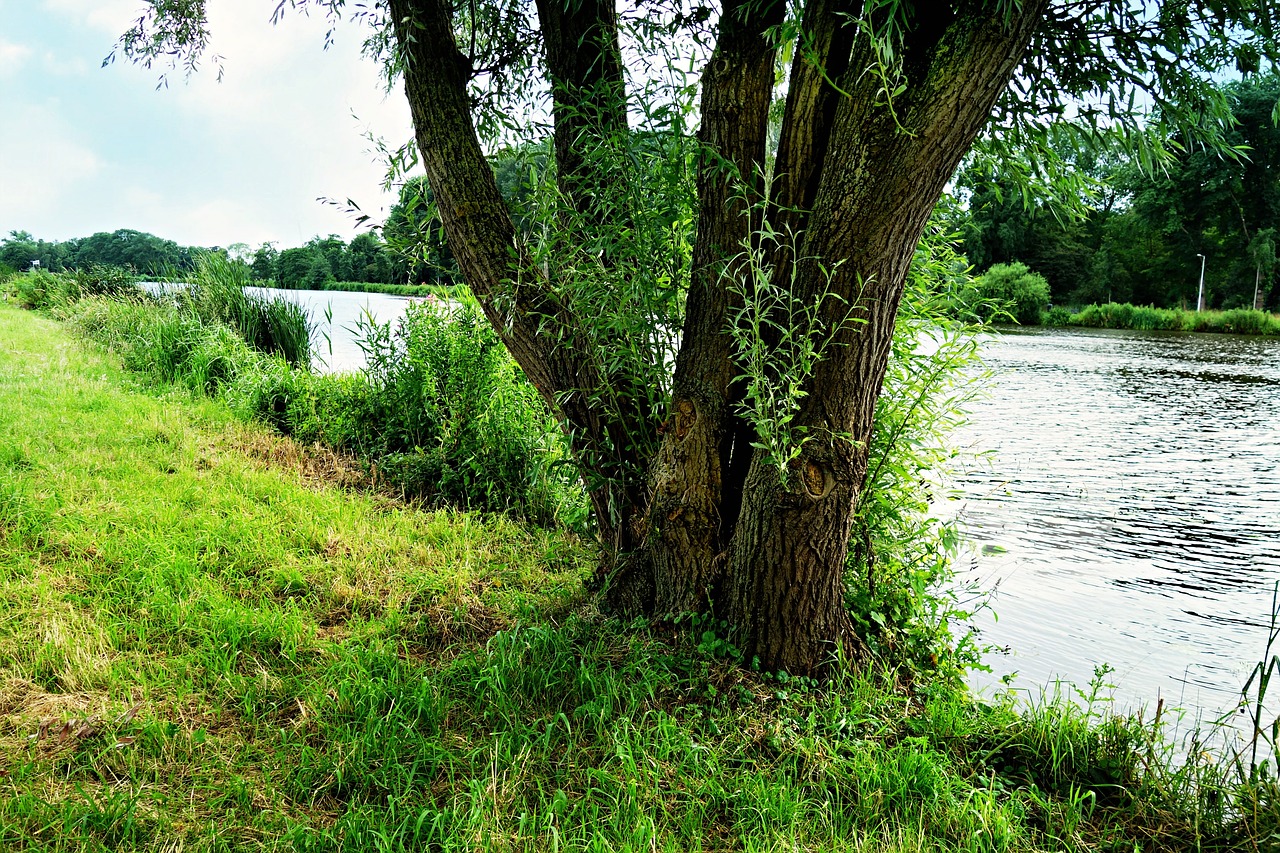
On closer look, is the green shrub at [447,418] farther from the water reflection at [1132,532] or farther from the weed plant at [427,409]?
the water reflection at [1132,532]

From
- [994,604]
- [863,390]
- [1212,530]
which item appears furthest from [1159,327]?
[863,390]

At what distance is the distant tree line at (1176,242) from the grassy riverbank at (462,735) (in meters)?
30.7

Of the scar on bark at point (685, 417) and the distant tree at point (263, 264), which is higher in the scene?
the distant tree at point (263, 264)

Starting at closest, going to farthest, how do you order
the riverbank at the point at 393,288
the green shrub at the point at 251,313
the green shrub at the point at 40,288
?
the riverbank at the point at 393,288, the green shrub at the point at 251,313, the green shrub at the point at 40,288

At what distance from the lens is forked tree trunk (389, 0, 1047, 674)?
2.27 m

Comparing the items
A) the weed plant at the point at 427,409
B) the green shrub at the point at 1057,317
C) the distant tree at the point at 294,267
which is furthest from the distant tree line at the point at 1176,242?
the weed plant at the point at 427,409

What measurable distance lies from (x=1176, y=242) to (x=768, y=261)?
53.4 meters

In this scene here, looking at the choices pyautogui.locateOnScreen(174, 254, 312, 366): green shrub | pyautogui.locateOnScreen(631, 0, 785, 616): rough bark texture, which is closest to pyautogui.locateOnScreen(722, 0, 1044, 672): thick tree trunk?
pyautogui.locateOnScreen(631, 0, 785, 616): rough bark texture

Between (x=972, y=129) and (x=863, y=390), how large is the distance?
86cm

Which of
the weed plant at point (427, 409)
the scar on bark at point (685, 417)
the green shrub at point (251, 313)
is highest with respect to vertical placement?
the green shrub at point (251, 313)

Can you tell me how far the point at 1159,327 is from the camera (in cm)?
3544

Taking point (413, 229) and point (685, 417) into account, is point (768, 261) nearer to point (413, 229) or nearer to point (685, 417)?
point (685, 417)

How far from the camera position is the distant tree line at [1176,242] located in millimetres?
34656

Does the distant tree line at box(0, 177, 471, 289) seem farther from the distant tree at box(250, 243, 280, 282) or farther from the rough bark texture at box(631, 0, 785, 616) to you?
the rough bark texture at box(631, 0, 785, 616)
